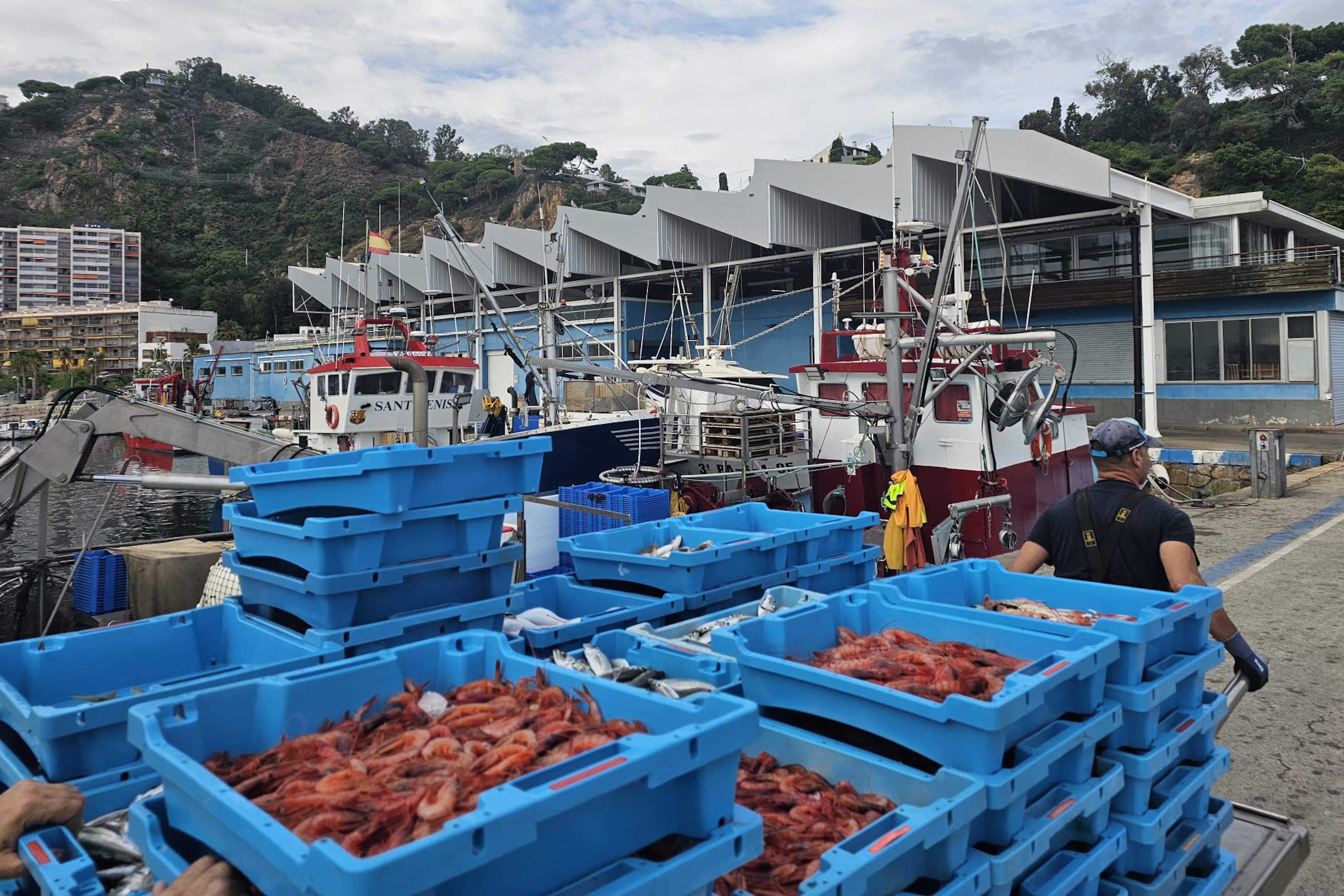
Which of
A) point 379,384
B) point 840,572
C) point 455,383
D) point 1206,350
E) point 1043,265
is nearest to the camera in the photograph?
point 840,572

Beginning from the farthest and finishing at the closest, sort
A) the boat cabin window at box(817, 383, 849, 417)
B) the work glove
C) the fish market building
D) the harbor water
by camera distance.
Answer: the fish market building, the harbor water, the boat cabin window at box(817, 383, 849, 417), the work glove

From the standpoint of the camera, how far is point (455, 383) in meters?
19.2

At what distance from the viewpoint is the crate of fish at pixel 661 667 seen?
2.78m

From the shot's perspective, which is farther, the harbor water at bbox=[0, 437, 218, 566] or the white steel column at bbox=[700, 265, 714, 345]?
the white steel column at bbox=[700, 265, 714, 345]

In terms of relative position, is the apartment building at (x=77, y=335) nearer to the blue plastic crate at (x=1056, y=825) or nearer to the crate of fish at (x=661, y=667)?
the crate of fish at (x=661, y=667)

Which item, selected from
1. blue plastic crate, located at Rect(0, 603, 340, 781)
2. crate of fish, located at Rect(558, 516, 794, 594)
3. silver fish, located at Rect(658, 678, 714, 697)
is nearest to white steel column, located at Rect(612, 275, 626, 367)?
crate of fish, located at Rect(558, 516, 794, 594)

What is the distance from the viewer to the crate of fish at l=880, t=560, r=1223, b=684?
2.91 meters

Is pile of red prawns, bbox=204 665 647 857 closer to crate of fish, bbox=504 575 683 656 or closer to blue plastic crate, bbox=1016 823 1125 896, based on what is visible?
crate of fish, bbox=504 575 683 656

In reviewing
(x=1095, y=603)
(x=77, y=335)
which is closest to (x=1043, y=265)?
(x=1095, y=603)

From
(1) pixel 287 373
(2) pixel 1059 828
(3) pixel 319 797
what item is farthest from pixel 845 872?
(1) pixel 287 373

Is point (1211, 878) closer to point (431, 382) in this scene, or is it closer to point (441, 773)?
point (441, 773)

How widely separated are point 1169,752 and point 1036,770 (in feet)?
3.00

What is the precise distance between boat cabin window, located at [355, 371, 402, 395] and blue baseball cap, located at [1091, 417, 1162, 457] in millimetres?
15267

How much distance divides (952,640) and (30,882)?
113 inches
